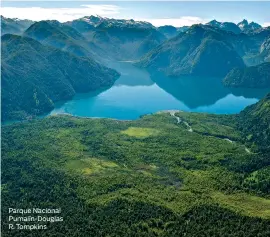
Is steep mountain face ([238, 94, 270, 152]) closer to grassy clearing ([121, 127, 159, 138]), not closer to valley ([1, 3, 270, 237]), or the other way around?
valley ([1, 3, 270, 237])

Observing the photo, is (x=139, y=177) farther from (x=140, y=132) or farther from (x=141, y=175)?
(x=140, y=132)

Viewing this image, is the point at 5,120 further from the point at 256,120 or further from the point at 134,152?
the point at 256,120

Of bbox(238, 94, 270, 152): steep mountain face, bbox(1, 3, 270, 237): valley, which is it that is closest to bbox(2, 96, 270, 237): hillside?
bbox(1, 3, 270, 237): valley

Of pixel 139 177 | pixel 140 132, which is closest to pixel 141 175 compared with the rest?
pixel 139 177

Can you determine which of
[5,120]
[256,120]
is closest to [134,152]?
[256,120]

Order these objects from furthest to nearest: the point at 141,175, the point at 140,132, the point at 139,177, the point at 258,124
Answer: the point at 258,124
the point at 140,132
the point at 141,175
the point at 139,177
